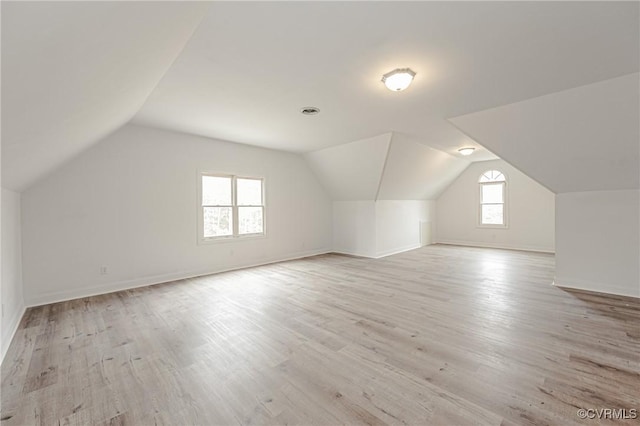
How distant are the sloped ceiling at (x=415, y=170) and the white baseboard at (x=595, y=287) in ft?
10.5

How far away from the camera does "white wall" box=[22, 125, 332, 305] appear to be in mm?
3547

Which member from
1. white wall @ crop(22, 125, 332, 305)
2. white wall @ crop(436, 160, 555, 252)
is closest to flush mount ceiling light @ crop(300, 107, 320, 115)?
white wall @ crop(22, 125, 332, 305)

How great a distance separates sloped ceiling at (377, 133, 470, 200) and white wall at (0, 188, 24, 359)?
16.6 ft

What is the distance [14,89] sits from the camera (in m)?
1.29

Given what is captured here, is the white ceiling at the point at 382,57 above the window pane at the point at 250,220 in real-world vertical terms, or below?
above

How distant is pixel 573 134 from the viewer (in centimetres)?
335

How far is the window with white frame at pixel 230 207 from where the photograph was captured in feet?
16.8

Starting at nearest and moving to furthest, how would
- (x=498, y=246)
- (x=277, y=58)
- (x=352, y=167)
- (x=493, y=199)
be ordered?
(x=277, y=58) < (x=352, y=167) < (x=498, y=246) < (x=493, y=199)

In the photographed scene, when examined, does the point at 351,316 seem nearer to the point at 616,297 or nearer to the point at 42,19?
the point at 42,19

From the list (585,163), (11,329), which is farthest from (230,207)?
(585,163)

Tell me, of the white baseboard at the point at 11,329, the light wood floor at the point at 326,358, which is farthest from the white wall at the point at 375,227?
the white baseboard at the point at 11,329

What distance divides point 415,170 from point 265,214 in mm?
3591

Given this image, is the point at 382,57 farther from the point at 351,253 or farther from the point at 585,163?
the point at 351,253

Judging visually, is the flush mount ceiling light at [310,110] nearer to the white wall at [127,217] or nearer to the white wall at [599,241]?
the white wall at [127,217]
